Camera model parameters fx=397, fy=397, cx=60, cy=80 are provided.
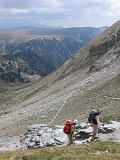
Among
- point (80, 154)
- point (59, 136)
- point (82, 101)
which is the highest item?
point (80, 154)

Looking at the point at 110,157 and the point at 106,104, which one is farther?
the point at 106,104

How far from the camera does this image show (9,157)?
27.1 meters

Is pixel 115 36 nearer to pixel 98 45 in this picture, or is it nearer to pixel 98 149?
pixel 98 45

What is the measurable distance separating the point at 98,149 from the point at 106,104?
1354 inches

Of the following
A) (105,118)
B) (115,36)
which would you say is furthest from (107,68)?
(105,118)

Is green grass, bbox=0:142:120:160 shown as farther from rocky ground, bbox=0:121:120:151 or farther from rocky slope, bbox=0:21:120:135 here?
rocky slope, bbox=0:21:120:135

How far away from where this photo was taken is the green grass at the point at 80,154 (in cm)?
2502

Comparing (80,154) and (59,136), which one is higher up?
(80,154)

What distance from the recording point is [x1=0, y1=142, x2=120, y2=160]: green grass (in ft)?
82.1

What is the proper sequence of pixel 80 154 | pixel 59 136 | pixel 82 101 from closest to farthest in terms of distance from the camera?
pixel 80 154
pixel 59 136
pixel 82 101

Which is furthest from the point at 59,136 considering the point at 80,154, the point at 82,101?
the point at 82,101

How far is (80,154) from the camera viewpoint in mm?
26031

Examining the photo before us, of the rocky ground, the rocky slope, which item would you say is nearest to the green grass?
the rocky ground

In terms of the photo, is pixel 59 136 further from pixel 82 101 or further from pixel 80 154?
pixel 82 101
